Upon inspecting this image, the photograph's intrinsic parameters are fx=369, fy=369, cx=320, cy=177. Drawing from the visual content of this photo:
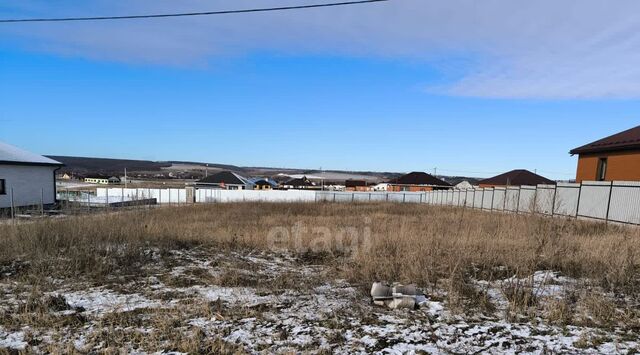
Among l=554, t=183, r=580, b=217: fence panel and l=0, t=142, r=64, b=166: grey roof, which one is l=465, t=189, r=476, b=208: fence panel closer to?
l=554, t=183, r=580, b=217: fence panel

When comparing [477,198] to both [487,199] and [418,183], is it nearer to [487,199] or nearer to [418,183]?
[487,199]

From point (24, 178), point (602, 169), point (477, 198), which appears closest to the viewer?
point (602, 169)

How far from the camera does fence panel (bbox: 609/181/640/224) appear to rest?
1115 centimetres

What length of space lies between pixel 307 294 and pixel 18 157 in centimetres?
2461

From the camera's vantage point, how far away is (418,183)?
6869 cm

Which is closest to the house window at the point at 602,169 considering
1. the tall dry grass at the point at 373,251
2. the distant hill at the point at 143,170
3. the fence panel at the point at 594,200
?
the fence panel at the point at 594,200

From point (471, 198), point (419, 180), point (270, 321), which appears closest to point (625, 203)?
point (270, 321)

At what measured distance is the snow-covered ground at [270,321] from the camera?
306 cm

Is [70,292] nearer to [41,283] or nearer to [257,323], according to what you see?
[41,283]

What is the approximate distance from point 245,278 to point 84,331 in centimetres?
212

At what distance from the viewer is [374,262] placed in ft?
18.3

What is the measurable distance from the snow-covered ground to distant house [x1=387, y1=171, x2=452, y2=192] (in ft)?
212

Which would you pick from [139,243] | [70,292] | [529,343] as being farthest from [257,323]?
[139,243]

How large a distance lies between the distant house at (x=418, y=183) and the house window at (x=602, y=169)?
47.5 metres
